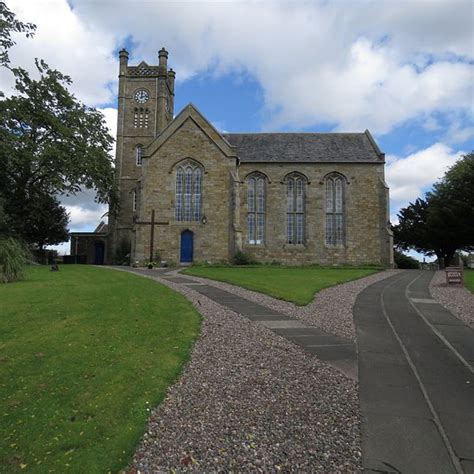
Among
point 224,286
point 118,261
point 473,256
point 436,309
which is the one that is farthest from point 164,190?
point 473,256

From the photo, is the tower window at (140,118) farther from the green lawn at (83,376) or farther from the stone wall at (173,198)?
the green lawn at (83,376)

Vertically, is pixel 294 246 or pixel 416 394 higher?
pixel 294 246

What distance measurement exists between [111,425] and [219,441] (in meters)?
1.15

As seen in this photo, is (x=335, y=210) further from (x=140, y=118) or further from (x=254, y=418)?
(x=254, y=418)

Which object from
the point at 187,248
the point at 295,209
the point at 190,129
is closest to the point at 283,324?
the point at 187,248

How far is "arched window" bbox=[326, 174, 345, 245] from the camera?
37.0 m

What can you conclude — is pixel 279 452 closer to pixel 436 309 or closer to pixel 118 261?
pixel 436 309

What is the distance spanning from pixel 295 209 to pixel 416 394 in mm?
32446

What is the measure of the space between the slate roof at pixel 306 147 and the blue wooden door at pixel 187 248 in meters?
9.35

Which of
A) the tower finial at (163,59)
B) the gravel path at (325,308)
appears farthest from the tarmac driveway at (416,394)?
the tower finial at (163,59)

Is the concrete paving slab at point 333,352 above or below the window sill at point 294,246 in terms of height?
below

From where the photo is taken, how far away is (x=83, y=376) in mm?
5582

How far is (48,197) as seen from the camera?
35.1m

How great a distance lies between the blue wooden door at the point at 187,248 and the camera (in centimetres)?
3384
